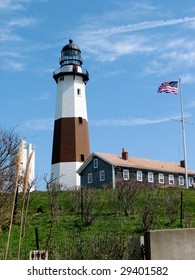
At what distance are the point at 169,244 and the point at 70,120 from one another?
35.3m

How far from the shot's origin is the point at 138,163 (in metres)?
41.8

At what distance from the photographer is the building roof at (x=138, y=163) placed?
40.2 m

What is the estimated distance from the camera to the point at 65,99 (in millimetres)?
43531

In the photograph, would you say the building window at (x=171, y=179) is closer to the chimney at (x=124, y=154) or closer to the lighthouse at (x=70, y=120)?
the chimney at (x=124, y=154)

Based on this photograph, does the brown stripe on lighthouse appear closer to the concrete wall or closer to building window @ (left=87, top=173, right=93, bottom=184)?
building window @ (left=87, top=173, right=93, bottom=184)

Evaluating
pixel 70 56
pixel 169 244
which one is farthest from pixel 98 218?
pixel 70 56

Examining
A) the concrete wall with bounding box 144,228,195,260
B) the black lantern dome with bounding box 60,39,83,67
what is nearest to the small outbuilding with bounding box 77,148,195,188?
the black lantern dome with bounding box 60,39,83,67

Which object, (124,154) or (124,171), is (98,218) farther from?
(124,154)

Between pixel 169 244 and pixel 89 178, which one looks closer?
pixel 169 244

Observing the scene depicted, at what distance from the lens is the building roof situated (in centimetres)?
4023

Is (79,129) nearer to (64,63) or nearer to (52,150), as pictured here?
(52,150)

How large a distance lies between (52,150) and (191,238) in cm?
3577
